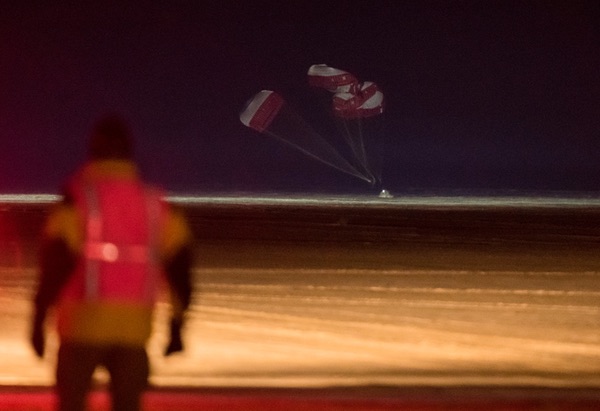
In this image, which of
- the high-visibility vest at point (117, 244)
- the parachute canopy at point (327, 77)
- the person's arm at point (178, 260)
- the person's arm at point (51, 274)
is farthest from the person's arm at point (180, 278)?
the parachute canopy at point (327, 77)

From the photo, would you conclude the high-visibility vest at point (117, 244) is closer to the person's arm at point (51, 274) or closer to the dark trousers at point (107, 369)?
the person's arm at point (51, 274)

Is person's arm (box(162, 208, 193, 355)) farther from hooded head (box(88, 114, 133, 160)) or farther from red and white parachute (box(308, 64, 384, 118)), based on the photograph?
red and white parachute (box(308, 64, 384, 118))

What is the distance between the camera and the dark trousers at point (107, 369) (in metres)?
3.78

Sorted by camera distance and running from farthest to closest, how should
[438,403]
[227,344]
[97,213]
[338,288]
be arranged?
[338,288]
[227,344]
[438,403]
[97,213]

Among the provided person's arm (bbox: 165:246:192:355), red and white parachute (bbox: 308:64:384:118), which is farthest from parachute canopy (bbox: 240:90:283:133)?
person's arm (bbox: 165:246:192:355)

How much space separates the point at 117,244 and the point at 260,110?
27.4m

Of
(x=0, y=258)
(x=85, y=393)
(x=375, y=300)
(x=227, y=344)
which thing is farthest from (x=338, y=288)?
(x=85, y=393)

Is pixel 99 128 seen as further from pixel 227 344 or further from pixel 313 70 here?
pixel 313 70

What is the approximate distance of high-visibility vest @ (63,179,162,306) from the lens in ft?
12.1

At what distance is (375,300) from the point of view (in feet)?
45.4

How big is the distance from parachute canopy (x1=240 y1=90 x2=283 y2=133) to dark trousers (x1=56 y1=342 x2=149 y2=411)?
26.5 metres

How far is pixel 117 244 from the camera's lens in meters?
3.71

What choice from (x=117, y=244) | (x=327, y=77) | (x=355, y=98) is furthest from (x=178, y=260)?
(x=355, y=98)

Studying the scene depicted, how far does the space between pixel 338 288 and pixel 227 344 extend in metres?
5.74
